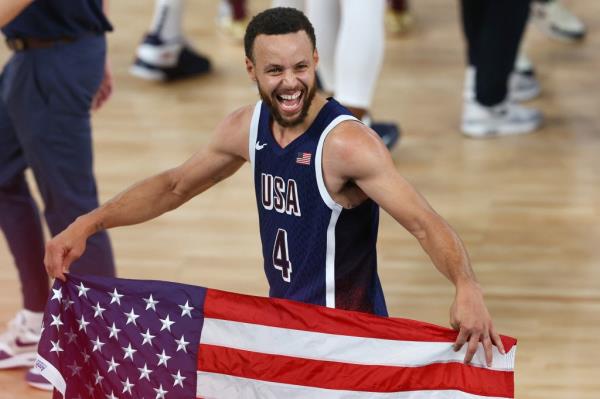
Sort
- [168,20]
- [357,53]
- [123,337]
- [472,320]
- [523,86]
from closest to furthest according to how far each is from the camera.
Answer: [472,320] → [123,337] → [357,53] → [523,86] → [168,20]

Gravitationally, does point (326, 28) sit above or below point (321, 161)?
below

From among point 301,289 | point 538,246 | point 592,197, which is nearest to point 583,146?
point 592,197

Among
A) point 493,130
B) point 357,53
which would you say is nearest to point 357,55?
point 357,53

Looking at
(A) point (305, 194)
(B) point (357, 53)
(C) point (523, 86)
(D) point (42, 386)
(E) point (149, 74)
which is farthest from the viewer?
(E) point (149, 74)

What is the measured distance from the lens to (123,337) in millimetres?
2875

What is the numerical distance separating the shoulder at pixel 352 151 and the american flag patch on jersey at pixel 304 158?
0.04 m

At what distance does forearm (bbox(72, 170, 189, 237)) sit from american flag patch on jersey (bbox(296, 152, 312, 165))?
0.38 meters

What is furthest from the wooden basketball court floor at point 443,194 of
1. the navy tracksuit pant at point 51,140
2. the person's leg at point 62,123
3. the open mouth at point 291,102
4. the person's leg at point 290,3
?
the open mouth at point 291,102

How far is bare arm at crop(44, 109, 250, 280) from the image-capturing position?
2822mm

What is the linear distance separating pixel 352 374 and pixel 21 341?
1.41 m

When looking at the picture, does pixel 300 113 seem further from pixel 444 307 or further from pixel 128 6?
pixel 128 6

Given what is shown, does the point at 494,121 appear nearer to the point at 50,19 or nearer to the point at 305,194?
the point at 50,19

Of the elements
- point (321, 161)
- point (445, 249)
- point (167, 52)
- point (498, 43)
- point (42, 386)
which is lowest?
point (167, 52)

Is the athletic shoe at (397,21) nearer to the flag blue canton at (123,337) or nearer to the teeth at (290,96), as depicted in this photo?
the flag blue canton at (123,337)
